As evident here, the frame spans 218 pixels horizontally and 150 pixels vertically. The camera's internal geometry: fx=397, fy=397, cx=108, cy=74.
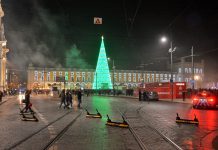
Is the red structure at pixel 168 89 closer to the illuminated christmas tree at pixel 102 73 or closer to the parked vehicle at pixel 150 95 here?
the parked vehicle at pixel 150 95

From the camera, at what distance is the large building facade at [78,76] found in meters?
166

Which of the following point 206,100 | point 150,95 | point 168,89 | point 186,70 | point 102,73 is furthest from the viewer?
point 186,70

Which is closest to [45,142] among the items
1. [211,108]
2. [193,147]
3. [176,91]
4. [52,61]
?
[193,147]

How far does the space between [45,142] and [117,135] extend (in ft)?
10.0

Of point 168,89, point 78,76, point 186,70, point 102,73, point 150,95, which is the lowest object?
point 150,95

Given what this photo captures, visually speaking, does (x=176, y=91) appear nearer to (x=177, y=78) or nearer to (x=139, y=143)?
(x=139, y=143)

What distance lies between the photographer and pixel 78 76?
171875mm

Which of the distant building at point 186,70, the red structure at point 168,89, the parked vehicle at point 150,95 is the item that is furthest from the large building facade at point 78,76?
the parked vehicle at point 150,95

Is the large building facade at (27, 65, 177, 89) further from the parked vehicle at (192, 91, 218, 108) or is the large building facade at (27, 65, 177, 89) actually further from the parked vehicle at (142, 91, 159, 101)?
the parked vehicle at (192, 91, 218, 108)

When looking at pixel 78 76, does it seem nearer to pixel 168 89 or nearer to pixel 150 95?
pixel 168 89

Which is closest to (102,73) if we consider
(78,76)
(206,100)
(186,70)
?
(78,76)

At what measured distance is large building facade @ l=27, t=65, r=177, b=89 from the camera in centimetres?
16562

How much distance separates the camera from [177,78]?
172 metres

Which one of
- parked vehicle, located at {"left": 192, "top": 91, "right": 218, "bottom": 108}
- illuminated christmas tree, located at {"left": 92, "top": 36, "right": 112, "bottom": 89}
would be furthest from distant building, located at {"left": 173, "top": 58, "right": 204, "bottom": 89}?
parked vehicle, located at {"left": 192, "top": 91, "right": 218, "bottom": 108}
